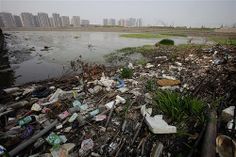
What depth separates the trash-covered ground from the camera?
2264 mm

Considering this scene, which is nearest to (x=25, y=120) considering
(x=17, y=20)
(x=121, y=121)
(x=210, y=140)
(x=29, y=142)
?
(x=29, y=142)

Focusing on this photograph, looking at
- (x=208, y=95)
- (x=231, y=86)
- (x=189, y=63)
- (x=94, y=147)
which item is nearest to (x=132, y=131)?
(x=94, y=147)

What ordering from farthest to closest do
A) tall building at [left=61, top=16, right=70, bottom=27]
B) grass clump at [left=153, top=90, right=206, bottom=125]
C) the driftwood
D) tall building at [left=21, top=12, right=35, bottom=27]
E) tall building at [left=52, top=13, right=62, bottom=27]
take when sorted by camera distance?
tall building at [left=61, top=16, right=70, bottom=27], tall building at [left=52, top=13, right=62, bottom=27], tall building at [left=21, top=12, right=35, bottom=27], grass clump at [left=153, top=90, right=206, bottom=125], the driftwood

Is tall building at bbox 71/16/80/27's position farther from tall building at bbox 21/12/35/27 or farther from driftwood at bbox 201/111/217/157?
driftwood at bbox 201/111/217/157

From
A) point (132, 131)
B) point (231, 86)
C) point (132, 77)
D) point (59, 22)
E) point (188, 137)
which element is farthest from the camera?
point (59, 22)

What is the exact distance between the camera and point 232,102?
9.84ft

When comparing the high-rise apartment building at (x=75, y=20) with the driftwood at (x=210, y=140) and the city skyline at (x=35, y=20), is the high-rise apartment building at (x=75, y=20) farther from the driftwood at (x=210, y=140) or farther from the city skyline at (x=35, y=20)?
the driftwood at (x=210, y=140)

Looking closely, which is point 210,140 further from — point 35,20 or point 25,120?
point 35,20

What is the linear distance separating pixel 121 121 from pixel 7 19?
9119 centimetres

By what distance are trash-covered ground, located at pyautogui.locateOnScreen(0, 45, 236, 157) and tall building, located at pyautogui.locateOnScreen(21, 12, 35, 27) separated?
308 feet

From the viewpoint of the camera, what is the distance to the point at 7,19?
2783 inches

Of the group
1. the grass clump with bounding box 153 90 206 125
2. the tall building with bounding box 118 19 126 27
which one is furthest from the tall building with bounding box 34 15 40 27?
the grass clump with bounding box 153 90 206 125

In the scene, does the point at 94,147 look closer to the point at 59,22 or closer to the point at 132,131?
the point at 132,131

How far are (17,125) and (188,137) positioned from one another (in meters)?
3.23
